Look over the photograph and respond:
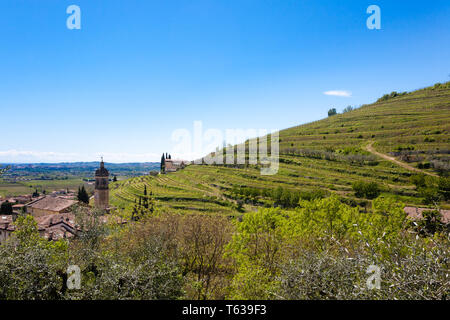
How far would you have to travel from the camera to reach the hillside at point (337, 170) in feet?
180

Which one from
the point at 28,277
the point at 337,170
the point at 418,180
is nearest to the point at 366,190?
the point at 418,180

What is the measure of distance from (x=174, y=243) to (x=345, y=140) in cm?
8931

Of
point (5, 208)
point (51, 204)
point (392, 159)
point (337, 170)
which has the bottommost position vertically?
point (5, 208)

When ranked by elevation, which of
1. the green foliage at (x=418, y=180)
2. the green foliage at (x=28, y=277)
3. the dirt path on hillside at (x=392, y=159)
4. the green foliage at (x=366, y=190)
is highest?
the dirt path on hillside at (x=392, y=159)

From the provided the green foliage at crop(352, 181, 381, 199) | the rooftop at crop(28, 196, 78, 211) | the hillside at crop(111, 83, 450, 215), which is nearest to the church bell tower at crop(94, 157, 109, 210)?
the hillside at crop(111, 83, 450, 215)

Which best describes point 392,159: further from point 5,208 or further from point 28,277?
point 5,208

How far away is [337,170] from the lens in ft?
225

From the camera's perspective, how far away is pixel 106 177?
52531 mm

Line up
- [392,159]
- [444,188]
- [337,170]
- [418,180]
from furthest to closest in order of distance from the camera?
[392,159] < [337,170] < [418,180] < [444,188]

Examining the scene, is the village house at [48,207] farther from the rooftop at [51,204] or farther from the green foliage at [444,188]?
the green foliage at [444,188]

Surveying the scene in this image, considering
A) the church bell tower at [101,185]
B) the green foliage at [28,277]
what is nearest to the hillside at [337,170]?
the church bell tower at [101,185]

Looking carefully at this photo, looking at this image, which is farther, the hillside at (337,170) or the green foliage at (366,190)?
the hillside at (337,170)

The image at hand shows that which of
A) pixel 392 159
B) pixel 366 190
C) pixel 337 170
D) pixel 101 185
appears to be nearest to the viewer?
pixel 366 190
